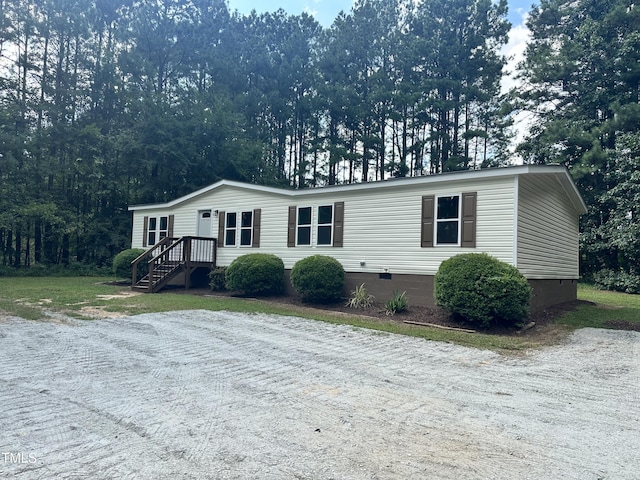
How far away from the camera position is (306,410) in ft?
12.4

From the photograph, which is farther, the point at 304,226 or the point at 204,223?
the point at 204,223

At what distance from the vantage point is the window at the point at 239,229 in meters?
14.7

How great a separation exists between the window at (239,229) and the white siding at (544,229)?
8.57 metres

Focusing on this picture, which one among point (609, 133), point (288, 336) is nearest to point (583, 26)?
point (609, 133)

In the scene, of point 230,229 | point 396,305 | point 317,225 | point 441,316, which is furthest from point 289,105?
point 441,316

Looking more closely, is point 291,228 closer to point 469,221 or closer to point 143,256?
point 469,221

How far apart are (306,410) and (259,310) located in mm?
6596

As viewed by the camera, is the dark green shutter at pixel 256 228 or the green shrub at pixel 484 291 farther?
the dark green shutter at pixel 256 228

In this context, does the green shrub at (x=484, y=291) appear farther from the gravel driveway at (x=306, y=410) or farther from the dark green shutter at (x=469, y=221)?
the gravel driveway at (x=306, y=410)

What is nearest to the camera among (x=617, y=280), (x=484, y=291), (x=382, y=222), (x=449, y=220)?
(x=484, y=291)

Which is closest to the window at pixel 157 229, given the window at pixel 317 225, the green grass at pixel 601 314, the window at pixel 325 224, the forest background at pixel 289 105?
the forest background at pixel 289 105

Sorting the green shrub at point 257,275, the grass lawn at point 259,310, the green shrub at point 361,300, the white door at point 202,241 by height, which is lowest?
the grass lawn at point 259,310

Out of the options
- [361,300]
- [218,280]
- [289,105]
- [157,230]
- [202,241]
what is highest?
[289,105]

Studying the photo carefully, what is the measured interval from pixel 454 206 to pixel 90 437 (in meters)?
9.08
